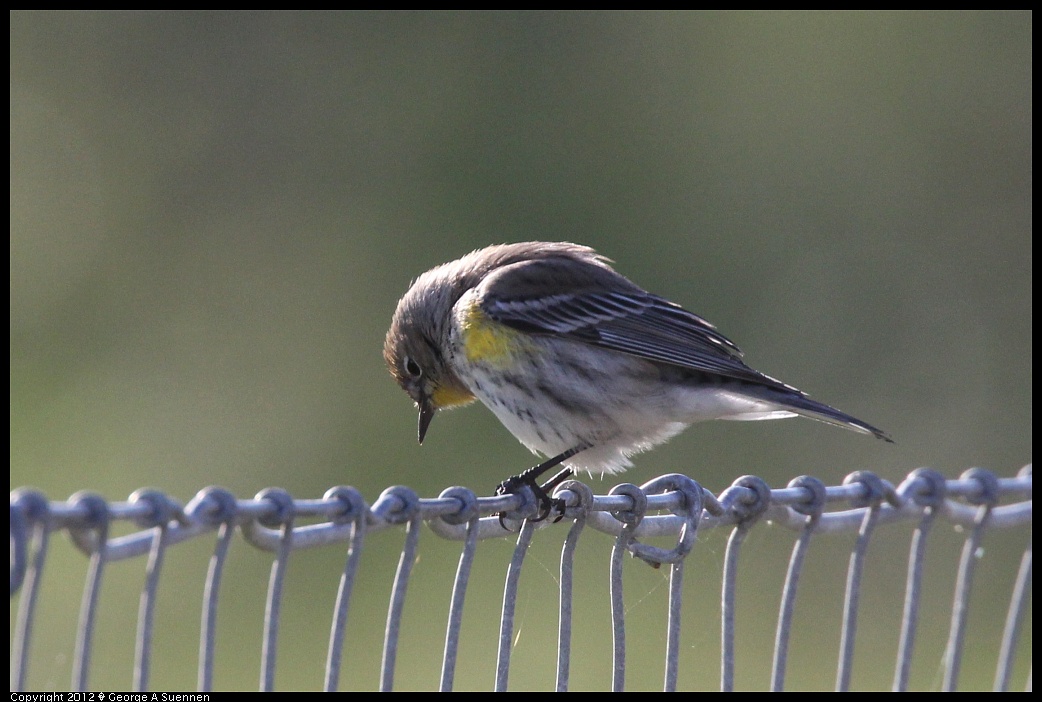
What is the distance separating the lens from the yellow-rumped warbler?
415cm

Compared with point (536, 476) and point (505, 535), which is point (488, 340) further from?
point (505, 535)

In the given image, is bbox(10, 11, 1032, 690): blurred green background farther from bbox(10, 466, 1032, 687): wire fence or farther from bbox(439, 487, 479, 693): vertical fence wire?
bbox(439, 487, 479, 693): vertical fence wire

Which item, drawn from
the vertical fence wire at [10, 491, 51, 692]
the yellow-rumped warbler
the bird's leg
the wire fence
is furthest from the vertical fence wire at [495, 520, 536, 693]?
the yellow-rumped warbler

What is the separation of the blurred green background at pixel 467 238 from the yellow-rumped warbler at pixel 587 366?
3.22 m

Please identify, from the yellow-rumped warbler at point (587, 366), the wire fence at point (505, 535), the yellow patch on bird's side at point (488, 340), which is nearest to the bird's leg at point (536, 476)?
the yellow-rumped warbler at point (587, 366)

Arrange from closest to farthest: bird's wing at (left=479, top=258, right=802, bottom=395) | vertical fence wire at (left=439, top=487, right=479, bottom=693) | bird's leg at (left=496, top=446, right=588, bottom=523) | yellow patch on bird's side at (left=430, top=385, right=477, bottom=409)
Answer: vertical fence wire at (left=439, top=487, right=479, bottom=693) < bird's leg at (left=496, top=446, right=588, bottom=523) < bird's wing at (left=479, top=258, right=802, bottom=395) < yellow patch on bird's side at (left=430, top=385, right=477, bottom=409)

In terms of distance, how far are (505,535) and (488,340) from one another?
1900mm

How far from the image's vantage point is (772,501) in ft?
8.27

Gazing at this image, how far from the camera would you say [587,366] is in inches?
168

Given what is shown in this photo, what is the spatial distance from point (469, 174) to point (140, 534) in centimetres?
891

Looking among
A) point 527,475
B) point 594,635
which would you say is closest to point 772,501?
point 527,475

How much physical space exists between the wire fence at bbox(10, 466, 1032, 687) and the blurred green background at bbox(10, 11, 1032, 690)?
480 cm
